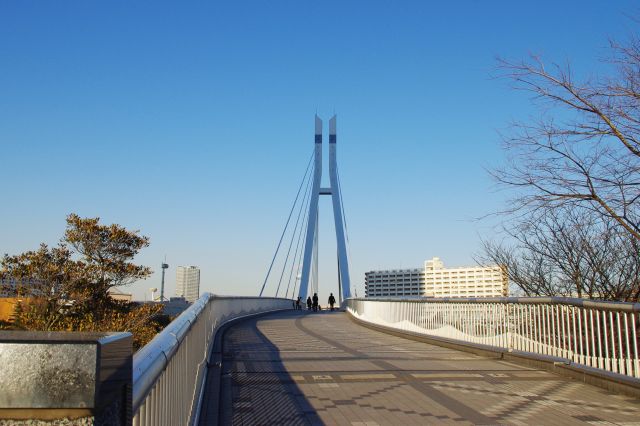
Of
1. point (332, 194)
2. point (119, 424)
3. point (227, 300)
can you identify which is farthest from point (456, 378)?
point (332, 194)

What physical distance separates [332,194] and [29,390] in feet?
139

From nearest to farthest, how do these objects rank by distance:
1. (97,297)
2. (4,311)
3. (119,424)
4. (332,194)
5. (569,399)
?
(119,424) < (569,399) < (97,297) < (4,311) < (332,194)

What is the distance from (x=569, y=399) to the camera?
7027mm

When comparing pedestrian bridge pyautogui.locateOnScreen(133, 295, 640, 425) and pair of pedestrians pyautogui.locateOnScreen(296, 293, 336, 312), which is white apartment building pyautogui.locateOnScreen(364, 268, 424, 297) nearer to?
pair of pedestrians pyautogui.locateOnScreen(296, 293, 336, 312)

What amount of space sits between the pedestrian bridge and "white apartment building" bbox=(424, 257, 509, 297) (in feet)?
19.8

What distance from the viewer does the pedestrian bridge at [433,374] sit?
18.7 feet

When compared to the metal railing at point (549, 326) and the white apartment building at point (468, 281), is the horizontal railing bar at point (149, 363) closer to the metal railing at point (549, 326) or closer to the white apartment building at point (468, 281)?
the metal railing at point (549, 326)

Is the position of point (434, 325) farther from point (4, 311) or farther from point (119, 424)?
point (4, 311)

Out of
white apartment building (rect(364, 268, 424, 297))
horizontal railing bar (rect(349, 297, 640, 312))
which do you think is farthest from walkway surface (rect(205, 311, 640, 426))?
white apartment building (rect(364, 268, 424, 297))

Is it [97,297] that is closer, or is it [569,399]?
[569,399]

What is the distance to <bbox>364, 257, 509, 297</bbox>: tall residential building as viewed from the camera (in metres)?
19.7

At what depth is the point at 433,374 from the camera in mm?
8758

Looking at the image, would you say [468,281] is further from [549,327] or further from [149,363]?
[149,363]

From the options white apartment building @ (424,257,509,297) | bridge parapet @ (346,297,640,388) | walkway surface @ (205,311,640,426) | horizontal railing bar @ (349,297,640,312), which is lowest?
walkway surface @ (205,311,640,426)
